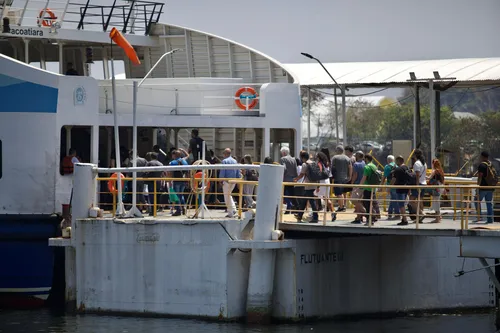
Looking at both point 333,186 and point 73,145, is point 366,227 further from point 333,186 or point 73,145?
point 73,145

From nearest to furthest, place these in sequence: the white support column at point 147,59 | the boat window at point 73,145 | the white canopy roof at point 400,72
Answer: the boat window at point 73,145, the white support column at point 147,59, the white canopy roof at point 400,72

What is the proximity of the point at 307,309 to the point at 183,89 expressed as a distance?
24.4 feet

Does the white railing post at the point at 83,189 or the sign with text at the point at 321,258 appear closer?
the sign with text at the point at 321,258

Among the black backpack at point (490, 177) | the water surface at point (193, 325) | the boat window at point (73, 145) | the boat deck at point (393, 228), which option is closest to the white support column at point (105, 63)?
the boat window at point (73, 145)

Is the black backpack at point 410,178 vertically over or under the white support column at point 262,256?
over

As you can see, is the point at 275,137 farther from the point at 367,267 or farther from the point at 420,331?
the point at 420,331

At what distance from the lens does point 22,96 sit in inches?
933

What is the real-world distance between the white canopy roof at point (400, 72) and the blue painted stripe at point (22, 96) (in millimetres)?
15867

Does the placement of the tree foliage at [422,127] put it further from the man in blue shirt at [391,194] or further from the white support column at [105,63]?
the man in blue shirt at [391,194]

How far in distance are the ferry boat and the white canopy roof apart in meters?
9.09

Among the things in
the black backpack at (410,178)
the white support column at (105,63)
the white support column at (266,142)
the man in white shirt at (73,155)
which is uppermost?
the white support column at (105,63)

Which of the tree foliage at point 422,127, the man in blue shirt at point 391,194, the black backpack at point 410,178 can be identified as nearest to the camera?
the black backpack at point 410,178

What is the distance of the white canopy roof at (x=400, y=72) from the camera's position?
40200 millimetres

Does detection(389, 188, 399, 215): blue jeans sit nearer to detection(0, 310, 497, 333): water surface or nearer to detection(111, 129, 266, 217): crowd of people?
detection(0, 310, 497, 333): water surface
